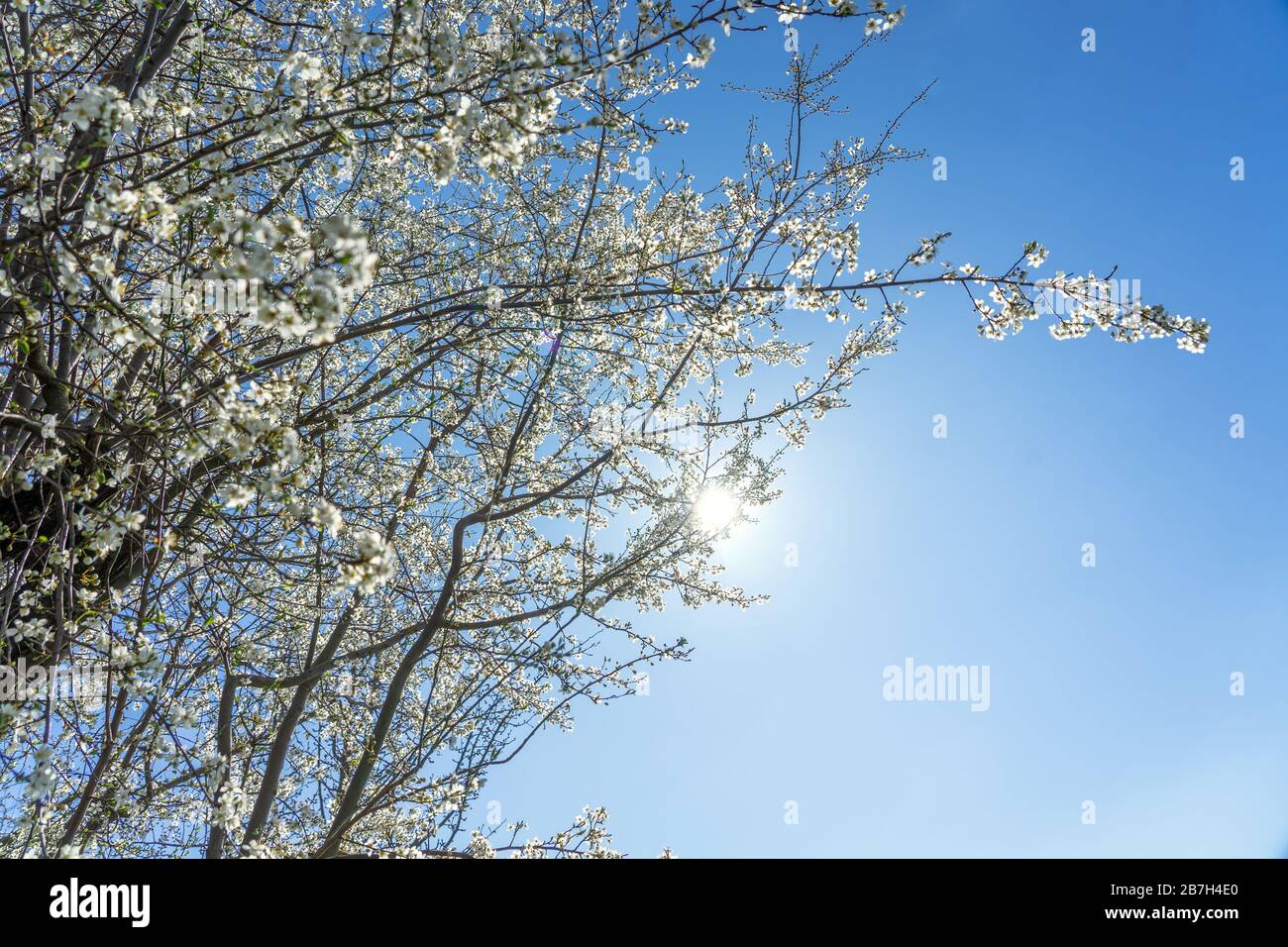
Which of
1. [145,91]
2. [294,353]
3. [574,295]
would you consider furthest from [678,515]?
[145,91]

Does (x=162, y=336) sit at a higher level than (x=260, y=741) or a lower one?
higher

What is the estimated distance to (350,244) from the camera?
71.1 inches

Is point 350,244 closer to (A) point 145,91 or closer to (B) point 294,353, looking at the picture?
(A) point 145,91

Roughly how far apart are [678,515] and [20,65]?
15.4 feet

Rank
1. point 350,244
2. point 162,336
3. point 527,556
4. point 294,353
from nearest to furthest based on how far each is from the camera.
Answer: point 350,244, point 162,336, point 294,353, point 527,556
